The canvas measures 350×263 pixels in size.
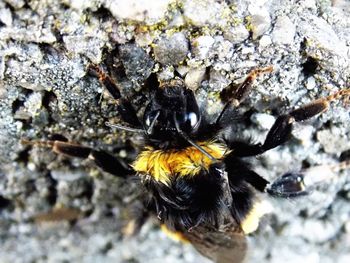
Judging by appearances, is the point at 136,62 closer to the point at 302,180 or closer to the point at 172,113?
the point at 172,113

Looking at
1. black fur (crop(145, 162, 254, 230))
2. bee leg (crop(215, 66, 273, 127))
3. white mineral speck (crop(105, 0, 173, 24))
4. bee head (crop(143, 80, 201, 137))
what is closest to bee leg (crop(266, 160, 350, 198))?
black fur (crop(145, 162, 254, 230))

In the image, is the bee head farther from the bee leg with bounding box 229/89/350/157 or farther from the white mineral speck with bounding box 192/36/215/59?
the bee leg with bounding box 229/89/350/157

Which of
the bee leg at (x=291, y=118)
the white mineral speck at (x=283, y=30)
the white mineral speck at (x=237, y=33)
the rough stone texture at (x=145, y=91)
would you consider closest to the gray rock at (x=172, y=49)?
the rough stone texture at (x=145, y=91)

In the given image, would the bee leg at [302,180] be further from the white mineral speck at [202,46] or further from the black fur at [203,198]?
the white mineral speck at [202,46]

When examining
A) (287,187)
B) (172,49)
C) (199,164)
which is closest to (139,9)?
(172,49)

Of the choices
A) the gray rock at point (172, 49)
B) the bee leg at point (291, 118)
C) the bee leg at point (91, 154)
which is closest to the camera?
the gray rock at point (172, 49)

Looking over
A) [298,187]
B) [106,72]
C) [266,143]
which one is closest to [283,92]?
[266,143]
